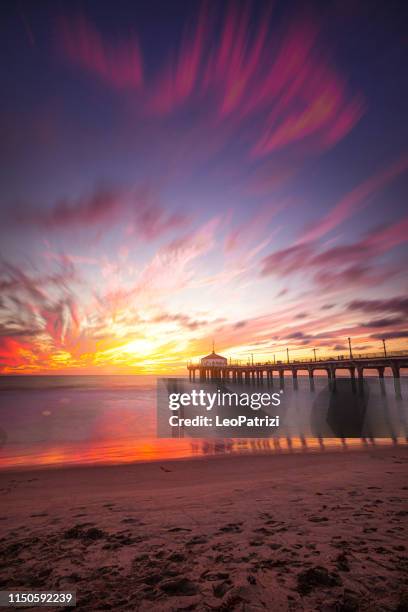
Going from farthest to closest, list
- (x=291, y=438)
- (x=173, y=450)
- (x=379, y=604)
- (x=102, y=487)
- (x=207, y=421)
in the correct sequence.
→ (x=207, y=421) → (x=291, y=438) → (x=173, y=450) → (x=102, y=487) → (x=379, y=604)

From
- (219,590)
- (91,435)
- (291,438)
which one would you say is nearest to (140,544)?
(219,590)

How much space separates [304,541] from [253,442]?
12.7 metres

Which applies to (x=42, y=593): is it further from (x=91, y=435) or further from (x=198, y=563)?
(x=91, y=435)

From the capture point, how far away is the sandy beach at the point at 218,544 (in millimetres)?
2881

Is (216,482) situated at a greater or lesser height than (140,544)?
lesser

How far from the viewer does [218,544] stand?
3934mm

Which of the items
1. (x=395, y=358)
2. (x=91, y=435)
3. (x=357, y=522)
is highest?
(x=395, y=358)

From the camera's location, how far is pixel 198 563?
3.48 metres

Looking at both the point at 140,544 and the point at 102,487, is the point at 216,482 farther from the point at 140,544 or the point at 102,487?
the point at 140,544

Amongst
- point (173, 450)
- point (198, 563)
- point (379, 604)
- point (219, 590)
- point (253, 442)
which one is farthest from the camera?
point (253, 442)

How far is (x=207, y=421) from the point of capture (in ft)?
82.9

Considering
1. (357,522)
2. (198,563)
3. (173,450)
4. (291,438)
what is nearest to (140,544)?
(198,563)

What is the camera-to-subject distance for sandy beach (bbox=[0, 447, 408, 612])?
2881mm

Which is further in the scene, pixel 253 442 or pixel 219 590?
pixel 253 442
